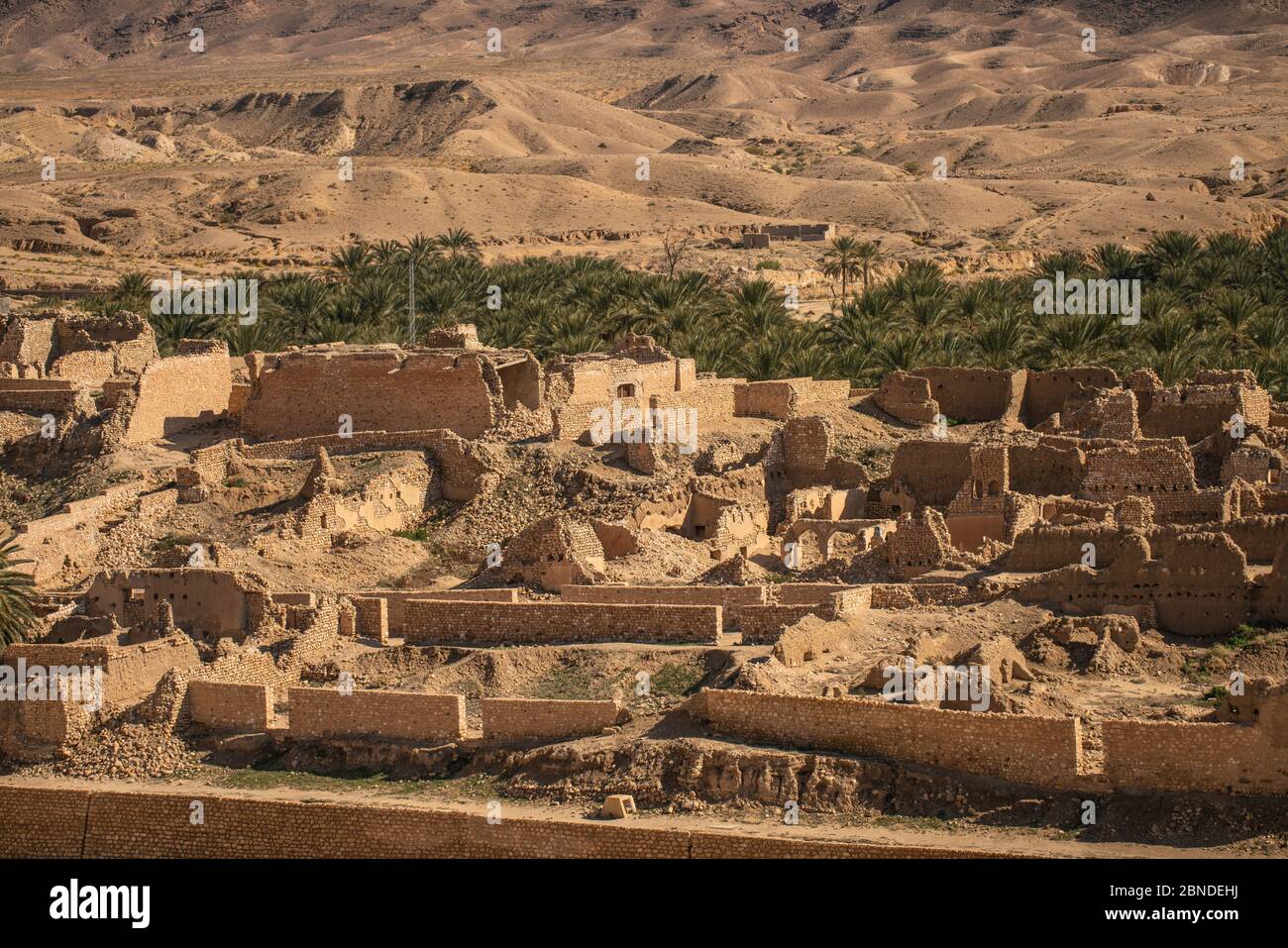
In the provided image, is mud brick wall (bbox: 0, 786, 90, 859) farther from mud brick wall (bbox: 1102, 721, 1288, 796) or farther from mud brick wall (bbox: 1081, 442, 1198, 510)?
mud brick wall (bbox: 1081, 442, 1198, 510)

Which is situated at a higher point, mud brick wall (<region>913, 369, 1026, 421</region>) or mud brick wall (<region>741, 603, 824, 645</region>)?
mud brick wall (<region>913, 369, 1026, 421</region>)

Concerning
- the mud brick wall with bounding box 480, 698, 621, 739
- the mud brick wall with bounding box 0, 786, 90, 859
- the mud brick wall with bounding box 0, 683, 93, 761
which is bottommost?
the mud brick wall with bounding box 0, 786, 90, 859

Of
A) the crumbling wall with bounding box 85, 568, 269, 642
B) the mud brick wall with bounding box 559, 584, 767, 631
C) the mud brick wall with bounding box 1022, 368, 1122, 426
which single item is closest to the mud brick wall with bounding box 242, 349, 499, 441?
the crumbling wall with bounding box 85, 568, 269, 642

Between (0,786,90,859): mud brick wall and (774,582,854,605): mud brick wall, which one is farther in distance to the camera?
(774,582,854,605): mud brick wall

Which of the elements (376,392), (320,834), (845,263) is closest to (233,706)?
(320,834)

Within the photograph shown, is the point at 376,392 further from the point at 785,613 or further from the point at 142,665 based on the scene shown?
the point at 785,613

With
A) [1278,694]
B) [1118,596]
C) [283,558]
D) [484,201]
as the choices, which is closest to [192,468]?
[283,558]

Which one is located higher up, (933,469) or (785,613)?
(933,469)
